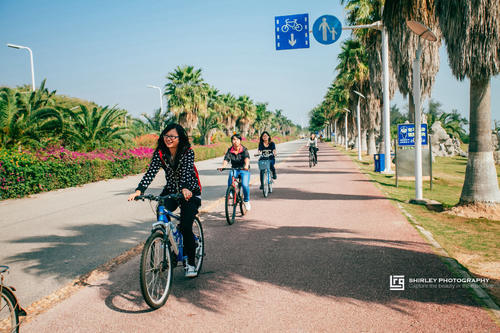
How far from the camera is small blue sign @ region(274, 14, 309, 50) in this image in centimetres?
1444

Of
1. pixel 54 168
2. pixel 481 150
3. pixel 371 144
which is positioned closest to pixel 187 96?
pixel 371 144

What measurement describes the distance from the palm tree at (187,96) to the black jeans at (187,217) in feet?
125

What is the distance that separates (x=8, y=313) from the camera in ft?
10.3

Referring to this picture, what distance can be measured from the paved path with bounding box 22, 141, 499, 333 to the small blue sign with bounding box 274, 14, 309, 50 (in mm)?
9278

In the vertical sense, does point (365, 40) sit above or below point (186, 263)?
above

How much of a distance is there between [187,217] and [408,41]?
13837 mm

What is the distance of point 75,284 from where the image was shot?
189 inches

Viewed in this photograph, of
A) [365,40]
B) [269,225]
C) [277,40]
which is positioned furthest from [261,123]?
[269,225]

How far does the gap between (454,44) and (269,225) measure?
5.83 metres

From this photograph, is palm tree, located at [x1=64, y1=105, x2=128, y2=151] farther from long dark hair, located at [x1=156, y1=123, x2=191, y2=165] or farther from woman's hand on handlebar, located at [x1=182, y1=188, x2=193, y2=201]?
woman's hand on handlebar, located at [x1=182, y1=188, x2=193, y2=201]

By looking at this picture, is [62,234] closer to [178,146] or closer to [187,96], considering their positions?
[178,146]

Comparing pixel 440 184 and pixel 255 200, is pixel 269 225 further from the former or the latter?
pixel 440 184

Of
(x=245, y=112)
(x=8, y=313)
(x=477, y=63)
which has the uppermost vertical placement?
(x=245, y=112)

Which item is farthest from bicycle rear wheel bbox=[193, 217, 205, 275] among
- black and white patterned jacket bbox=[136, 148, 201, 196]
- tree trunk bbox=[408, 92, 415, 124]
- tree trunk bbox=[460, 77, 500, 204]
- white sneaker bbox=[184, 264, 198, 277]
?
tree trunk bbox=[408, 92, 415, 124]
